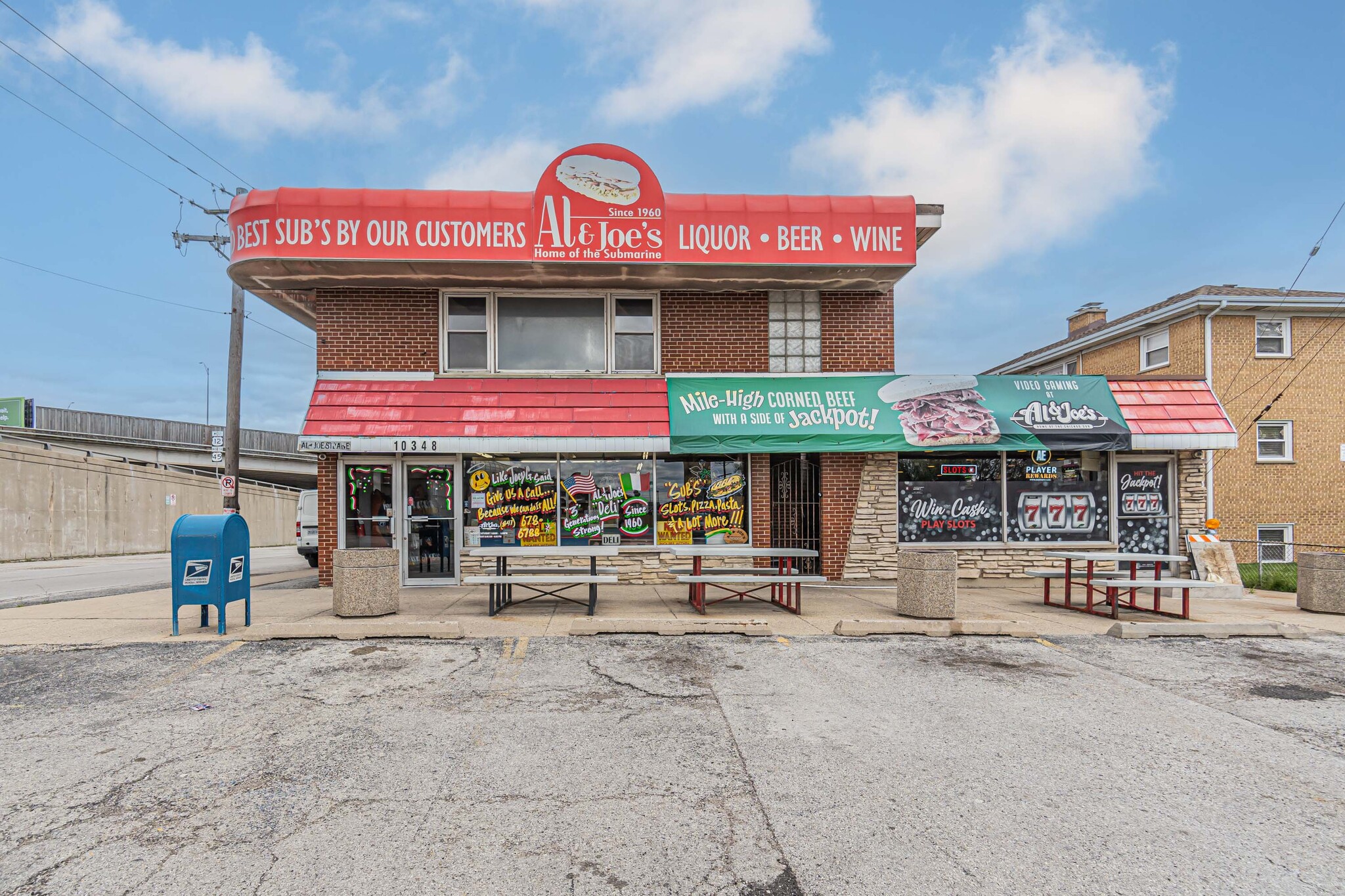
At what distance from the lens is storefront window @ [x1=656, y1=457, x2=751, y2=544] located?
1241 cm

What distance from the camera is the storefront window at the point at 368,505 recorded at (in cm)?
1184

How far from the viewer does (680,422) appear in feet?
38.1

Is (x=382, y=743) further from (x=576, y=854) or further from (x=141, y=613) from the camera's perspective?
A: (x=141, y=613)

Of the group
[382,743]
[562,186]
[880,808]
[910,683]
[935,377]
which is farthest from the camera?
[935,377]

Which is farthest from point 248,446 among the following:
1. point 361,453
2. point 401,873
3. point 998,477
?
point 401,873

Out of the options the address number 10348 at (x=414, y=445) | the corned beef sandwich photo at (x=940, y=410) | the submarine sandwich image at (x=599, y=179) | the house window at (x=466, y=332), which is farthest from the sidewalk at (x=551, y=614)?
the submarine sandwich image at (x=599, y=179)

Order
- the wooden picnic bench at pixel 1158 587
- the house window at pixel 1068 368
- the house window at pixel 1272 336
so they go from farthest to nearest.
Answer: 1. the house window at pixel 1068 368
2. the house window at pixel 1272 336
3. the wooden picnic bench at pixel 1158 587

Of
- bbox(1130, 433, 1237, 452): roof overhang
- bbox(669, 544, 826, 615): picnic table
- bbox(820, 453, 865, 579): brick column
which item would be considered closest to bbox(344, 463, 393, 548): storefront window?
bbox(669, 544, 826, 615): picnic table

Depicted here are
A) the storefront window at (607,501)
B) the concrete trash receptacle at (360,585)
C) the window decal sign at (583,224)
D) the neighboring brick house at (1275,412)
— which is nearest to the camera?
the concrete trash receptacle at (360,585)

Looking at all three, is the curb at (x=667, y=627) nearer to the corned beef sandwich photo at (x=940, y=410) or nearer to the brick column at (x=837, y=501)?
the brick column at (x=837, y=501)

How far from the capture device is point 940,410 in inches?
476

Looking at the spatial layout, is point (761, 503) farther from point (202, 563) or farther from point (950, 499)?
point (202, 563)

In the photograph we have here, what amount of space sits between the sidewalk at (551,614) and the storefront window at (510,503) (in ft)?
3.47

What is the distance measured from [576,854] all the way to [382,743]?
213cm
